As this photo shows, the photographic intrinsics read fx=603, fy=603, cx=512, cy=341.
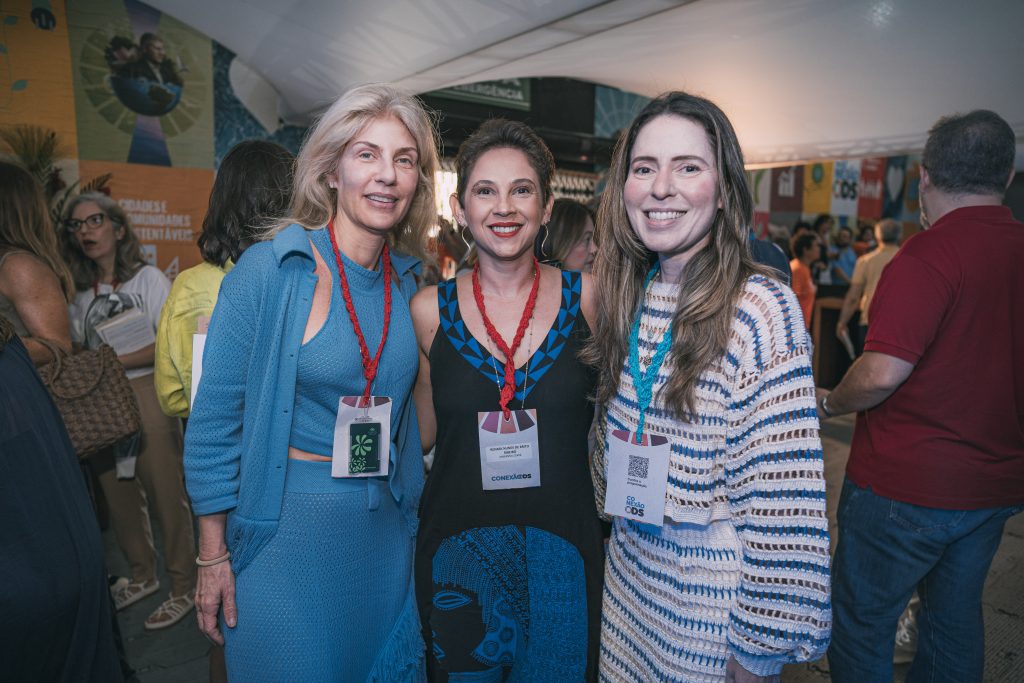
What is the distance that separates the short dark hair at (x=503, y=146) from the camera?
1568 mm

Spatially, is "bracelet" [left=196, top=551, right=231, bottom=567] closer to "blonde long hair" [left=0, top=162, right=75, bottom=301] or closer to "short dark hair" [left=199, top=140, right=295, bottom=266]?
"short dark hair" [left=199, top=140, right=295, bottom=266]

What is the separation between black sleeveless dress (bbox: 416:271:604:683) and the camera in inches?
55.2

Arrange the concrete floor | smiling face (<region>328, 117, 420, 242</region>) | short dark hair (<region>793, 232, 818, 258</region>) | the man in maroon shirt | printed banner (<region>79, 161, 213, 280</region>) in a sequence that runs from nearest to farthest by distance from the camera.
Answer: smiling face (<region>328, 117, 420, 242</region>) → the man in maroon shirt → the concrete floor → printed banner (<region>79, 161, 213, 280</region>) → short dark hair (<region>793, 232, 818, 258</region>)

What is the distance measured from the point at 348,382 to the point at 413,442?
0.29 m

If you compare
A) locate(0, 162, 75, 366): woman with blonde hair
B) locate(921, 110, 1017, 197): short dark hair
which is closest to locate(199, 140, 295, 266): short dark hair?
locate(0, 162, 75, 366): woman with blonde hair

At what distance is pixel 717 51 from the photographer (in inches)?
153

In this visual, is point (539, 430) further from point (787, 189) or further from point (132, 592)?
point (787, 189)

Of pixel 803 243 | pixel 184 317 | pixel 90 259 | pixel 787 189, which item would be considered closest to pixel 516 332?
pixel 184 317

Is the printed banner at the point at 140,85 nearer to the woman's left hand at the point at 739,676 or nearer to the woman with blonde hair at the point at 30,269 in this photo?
the woman with blonde hair at the point at 30,269

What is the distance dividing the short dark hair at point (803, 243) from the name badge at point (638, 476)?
5.85m

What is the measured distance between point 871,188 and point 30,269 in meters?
13.1

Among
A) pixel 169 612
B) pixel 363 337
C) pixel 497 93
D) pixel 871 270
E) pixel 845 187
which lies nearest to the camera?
pixel 363 337

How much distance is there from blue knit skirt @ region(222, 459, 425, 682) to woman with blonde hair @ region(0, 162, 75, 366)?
137cm

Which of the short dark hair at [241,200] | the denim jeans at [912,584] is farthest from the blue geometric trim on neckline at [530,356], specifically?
the denim jeans at [912,584]
